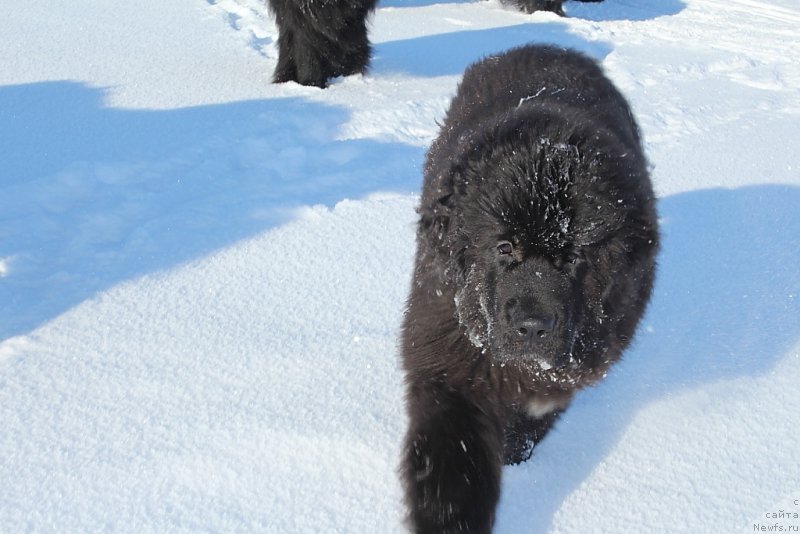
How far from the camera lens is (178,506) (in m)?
2.23

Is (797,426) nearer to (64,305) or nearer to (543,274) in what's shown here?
(543,274)

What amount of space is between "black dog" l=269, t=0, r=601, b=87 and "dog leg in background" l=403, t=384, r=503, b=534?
3.95 metres

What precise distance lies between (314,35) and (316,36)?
17 mm

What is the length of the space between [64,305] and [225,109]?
2301 millimetres

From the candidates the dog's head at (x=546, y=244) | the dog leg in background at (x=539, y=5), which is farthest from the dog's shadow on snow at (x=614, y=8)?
the dog's head at (x=546, y=244)

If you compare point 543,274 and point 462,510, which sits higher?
point 543,274

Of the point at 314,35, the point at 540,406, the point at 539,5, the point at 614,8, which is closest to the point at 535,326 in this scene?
the point at 540,406

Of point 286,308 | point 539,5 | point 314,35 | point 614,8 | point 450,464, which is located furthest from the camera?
point 614,8

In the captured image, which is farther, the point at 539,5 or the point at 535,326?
the point at 539,5

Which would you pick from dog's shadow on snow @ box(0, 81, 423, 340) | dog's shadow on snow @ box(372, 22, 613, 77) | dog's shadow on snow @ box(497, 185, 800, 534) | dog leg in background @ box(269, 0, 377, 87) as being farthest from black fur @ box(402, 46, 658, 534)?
dog's shadow on snow @ box(372, 22, 613, 77)

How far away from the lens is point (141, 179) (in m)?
4.20

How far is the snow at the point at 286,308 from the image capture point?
2.36m

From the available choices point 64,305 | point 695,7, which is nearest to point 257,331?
point 64,305

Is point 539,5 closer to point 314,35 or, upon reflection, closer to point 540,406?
point 314,35
